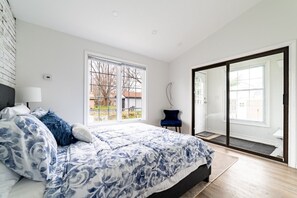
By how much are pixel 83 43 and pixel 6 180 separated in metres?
2.81

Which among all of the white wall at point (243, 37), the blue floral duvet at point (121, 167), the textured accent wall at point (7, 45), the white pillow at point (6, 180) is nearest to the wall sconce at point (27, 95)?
the textured accent wall at point (7, 45)

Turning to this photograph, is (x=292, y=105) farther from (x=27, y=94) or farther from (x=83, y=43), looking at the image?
(x=27, y=94)

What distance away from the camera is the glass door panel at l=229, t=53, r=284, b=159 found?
2.71 meters

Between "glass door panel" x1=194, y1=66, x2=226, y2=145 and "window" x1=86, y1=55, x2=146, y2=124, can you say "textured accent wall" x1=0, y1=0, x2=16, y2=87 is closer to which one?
"window" x1=86, y1=55, x2=146, y2=124

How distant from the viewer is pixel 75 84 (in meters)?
2.86

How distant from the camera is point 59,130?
1.48 m

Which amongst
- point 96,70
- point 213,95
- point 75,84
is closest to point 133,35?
point 96,70

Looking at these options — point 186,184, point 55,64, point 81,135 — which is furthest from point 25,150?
point 55,64

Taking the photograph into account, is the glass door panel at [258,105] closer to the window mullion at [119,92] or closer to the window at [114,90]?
the window at [114,90]

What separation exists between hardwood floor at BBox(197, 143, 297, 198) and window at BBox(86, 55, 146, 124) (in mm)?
2513

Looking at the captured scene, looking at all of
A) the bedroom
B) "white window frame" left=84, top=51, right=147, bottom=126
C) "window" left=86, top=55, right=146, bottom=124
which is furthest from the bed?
"window" left=86, top=55, right=146, bottom=124

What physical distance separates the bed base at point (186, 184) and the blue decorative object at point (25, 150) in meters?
0.91

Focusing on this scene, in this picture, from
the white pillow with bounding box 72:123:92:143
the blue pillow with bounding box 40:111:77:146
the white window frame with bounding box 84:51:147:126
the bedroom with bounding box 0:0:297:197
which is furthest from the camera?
the white window frame with bounding box 84:51:147:126

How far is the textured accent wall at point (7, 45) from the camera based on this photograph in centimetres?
177
